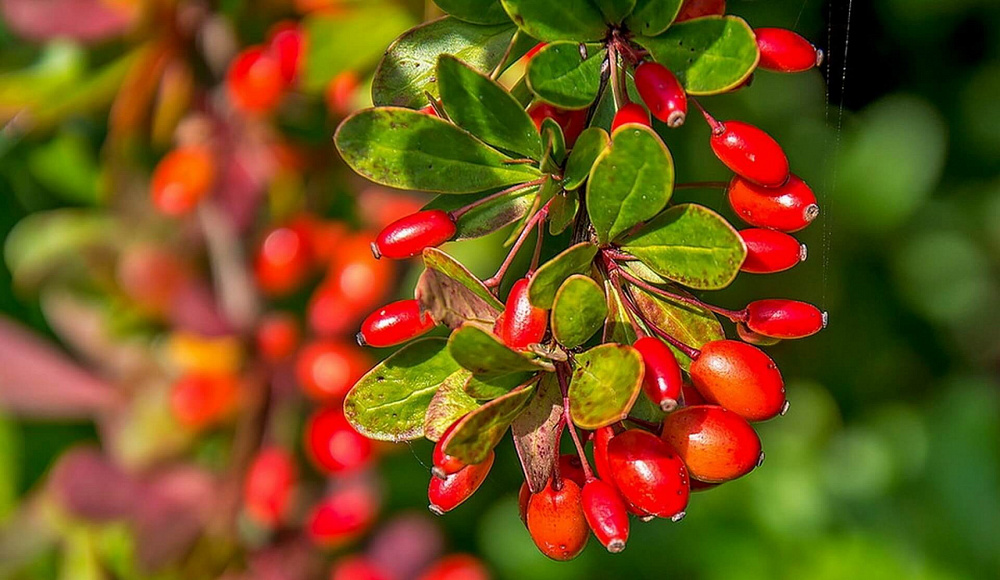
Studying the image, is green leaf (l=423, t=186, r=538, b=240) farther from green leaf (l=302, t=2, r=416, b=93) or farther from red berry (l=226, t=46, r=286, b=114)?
red berry (l=226, t=46, r=286, b=114)

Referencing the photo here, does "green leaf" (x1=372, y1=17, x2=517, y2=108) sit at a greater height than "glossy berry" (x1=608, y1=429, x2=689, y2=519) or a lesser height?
greater

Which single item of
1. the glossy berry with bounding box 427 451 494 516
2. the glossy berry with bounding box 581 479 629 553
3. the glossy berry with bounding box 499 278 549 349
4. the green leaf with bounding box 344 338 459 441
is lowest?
the glossy berry with bounding box 581 479 629 553

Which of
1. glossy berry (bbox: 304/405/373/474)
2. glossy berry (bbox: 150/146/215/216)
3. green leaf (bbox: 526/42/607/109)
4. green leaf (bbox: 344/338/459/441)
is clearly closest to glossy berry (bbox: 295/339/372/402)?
glossy berry (bbox: 304/405/373/474)

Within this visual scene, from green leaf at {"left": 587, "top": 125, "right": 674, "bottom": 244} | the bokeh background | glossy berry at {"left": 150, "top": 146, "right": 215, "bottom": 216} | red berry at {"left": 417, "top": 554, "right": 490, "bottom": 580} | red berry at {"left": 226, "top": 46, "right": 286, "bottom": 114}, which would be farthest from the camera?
the bokeh background

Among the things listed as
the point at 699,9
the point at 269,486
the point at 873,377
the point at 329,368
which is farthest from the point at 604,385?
the point at 873,377

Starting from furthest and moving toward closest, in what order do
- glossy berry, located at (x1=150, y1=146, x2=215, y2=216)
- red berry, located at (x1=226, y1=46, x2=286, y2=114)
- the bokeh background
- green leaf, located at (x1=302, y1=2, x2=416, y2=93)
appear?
the bokeh background < glossy berry, located at (x1=150, y1=146, x2=215, y2=216) < red berry, located at (x1=226, y1=46, x2=286, y2=114) < green leaf, located at (x1=302, y1=2, x2=416, y2=93)

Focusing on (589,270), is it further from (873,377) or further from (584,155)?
(873,377)

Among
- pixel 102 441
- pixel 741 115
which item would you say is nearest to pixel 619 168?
pixel 741 115
